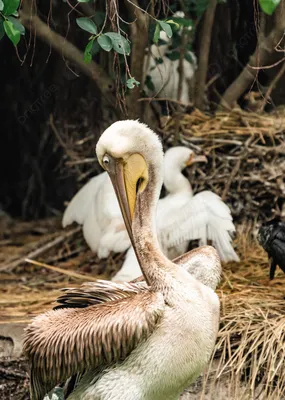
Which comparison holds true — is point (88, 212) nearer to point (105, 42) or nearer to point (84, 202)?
point (84, 202)

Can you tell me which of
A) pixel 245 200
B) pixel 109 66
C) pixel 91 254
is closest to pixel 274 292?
pixel 245 200

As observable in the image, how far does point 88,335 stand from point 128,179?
0.58 metres

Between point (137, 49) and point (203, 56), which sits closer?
point (137, 49)

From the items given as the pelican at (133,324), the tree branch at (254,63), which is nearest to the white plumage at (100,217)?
the tree branch at (254,63)

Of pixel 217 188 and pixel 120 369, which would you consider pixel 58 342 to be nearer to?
pixel 120 369

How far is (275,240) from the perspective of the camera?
4.12m

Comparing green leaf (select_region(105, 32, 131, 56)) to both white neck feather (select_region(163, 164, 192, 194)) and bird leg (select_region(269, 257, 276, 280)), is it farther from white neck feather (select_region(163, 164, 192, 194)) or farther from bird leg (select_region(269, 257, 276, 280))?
white neck feather (select_region(163, 164, 192, 194))

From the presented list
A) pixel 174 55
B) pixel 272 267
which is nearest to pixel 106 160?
pixel 272 267

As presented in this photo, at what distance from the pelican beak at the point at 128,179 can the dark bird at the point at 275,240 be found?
1.23 meters

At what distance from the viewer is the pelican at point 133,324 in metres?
2.88

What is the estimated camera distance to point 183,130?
532 centimetres

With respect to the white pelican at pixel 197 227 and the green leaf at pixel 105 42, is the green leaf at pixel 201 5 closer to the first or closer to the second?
the white pelican at pixel 197 227

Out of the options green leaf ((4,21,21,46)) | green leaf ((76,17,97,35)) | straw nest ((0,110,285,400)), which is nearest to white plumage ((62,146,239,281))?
straw nest ((0,110,285,400))

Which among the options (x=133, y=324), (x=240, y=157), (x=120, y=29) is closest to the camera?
(x=133, y=324)
